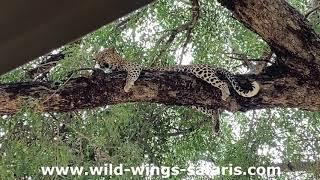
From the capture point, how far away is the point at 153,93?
2.38 meters

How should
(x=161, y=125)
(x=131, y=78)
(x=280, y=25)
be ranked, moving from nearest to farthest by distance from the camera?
(x=280, y=25) < (x=131, y=78) < (x=161, y=125)

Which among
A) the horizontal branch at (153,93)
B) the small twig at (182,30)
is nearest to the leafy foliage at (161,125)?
the small twig at (182,30)

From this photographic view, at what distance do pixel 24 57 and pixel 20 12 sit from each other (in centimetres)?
7

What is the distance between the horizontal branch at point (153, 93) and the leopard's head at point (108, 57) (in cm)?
41

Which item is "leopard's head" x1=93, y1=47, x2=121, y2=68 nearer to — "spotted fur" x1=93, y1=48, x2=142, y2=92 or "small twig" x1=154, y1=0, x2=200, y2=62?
"spotted fur" x1=93, y1=48, x2=142, y2=92

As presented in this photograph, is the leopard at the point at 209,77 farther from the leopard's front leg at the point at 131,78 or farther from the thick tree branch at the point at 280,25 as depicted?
the thick tree branch at the point at 280,25

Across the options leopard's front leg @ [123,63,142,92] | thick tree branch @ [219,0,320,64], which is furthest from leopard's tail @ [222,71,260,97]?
leopard's front leg @ [123,63,142,92]

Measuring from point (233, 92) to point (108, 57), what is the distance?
0.79m

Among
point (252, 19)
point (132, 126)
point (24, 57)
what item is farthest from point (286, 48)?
point (24, 57)

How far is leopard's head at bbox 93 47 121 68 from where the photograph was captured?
9.43 feet

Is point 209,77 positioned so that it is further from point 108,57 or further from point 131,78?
point 108,57

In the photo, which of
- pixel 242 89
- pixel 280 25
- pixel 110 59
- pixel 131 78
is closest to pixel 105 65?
pixel 110 59

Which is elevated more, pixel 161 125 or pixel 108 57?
pixel 108 57

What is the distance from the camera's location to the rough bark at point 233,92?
6.98 ft
